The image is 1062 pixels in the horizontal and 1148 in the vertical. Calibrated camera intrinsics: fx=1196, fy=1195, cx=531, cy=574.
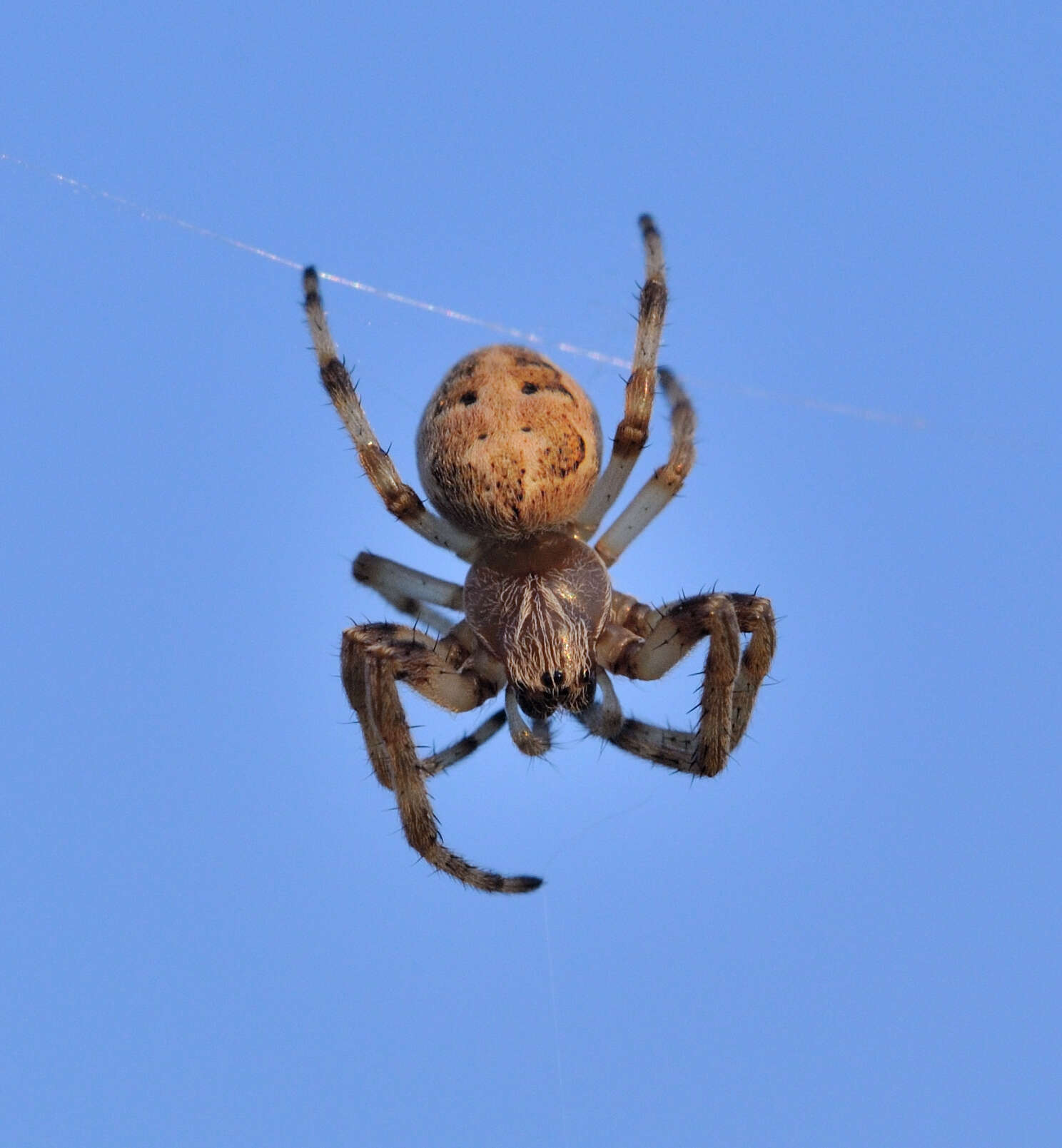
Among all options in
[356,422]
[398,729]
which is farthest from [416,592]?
[398,729]

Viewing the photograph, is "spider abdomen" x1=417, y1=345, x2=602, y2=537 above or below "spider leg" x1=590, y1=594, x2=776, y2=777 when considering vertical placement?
above

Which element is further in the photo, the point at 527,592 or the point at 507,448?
the point at 527,592

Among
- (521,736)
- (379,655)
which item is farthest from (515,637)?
(379,655)

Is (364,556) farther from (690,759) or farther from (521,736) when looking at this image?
(690,759)

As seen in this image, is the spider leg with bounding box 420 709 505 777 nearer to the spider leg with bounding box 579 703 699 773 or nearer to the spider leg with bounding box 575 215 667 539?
the spider leg with bounding box 579 703 699 773

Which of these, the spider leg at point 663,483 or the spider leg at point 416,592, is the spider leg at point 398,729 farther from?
the spider leg at point 663,483

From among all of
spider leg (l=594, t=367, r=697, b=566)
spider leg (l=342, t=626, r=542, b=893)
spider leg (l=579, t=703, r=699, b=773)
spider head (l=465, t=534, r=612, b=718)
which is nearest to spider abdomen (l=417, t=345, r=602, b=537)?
spider head (l=465, t=534, r=612, b=718)

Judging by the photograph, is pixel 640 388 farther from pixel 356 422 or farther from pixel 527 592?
pixel 356 422
